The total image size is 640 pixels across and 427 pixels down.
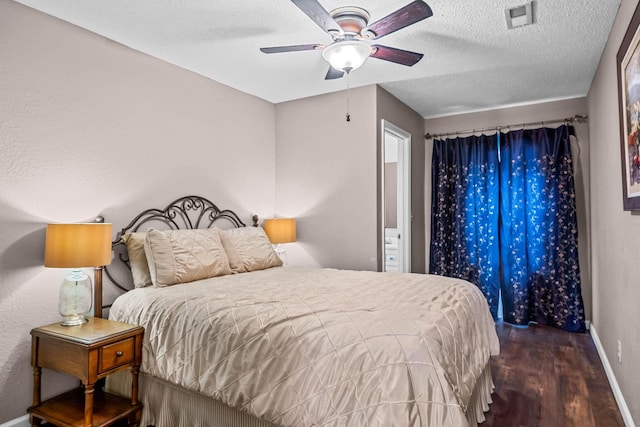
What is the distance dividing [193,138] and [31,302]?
67.8 inches

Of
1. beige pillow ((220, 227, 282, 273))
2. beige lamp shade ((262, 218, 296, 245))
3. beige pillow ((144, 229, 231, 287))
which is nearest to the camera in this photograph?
beige pillow ((144, 229, 231, 287))

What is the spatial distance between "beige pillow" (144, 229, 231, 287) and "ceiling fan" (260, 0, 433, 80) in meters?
1.43

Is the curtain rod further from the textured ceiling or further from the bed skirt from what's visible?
the bed skirt

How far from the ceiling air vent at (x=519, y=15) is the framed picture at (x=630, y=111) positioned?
0.55 metres

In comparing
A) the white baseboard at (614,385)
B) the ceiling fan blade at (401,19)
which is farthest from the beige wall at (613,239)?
the ceiling fan blade at (401,19)

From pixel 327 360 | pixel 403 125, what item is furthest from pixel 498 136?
pixel 327 360

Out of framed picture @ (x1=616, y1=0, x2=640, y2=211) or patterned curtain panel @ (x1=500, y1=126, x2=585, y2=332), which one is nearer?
framed picture @ (x1=616, y1=0, x2=640, y2=211)

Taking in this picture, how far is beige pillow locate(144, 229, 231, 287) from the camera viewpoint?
253 centimetres

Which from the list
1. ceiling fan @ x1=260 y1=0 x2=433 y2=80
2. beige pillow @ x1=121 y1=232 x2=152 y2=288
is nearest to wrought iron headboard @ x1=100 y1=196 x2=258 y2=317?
beige pillow @ x1=121 y1=232 x2=152 y2=288

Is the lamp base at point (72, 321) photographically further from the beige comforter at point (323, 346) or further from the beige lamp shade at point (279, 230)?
the beige lamp shade at point (279, 230)

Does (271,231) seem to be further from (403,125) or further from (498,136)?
Result: (498,136)

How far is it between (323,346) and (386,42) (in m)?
2.20

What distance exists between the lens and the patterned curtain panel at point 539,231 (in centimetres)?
396

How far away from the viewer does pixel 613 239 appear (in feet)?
8.63
